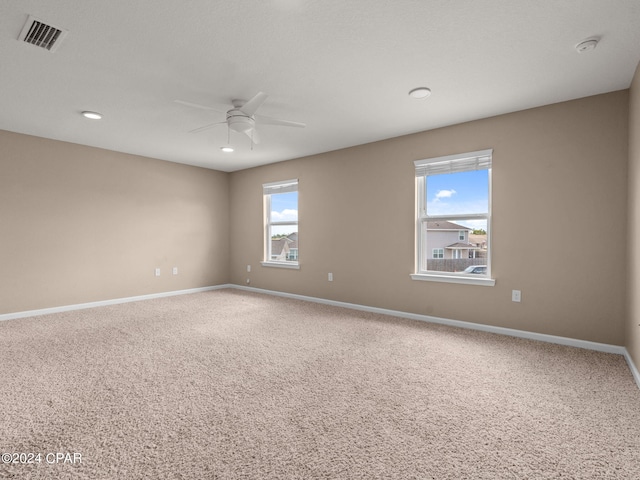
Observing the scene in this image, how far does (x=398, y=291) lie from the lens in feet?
14.3

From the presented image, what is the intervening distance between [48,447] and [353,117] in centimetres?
365

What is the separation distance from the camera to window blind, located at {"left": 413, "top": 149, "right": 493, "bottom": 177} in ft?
12.1

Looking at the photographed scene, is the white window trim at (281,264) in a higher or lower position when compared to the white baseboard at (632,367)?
higher

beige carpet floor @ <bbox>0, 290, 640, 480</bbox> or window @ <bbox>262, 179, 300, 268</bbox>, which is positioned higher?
window @ <bbox>262, 179, 300, 268</bbox>

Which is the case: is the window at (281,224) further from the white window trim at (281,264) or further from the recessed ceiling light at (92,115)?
the recessed ceiling light at (92,115)

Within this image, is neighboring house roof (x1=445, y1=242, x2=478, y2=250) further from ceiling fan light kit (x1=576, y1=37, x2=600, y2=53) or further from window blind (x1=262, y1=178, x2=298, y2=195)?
window blind (x1=262, y1=178, x2=298, y2=195)

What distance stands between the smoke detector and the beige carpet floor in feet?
7.92

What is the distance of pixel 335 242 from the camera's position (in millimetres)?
5043

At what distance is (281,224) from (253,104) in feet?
10.9

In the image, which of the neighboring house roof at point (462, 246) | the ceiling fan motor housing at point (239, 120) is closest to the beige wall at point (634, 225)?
the neighboring house roof at point (462, 246)

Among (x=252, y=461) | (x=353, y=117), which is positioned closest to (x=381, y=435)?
(x=252, y=461)

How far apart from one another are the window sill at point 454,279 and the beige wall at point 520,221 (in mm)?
68

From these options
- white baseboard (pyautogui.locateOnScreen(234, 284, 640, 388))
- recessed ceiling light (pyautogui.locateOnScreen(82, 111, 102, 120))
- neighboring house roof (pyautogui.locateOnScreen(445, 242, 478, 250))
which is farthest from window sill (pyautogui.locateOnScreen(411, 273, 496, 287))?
recessed ceiling light (pyautogui.locateOnScreen(82, 111, 102, 120))

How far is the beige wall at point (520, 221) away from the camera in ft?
9.77
